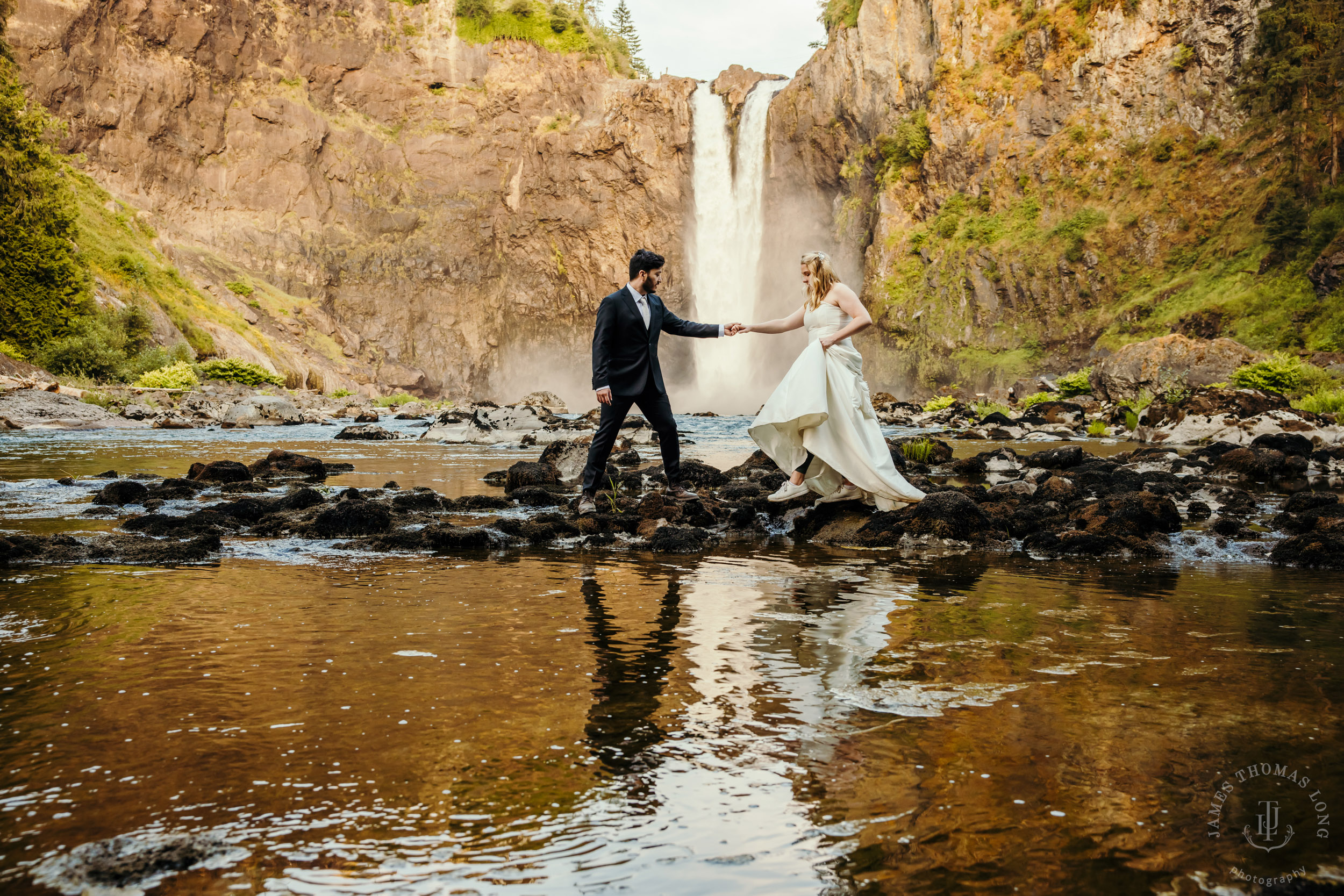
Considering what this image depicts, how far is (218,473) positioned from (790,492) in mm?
7805

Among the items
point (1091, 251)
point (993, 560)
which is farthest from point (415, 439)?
point (1091, 251)

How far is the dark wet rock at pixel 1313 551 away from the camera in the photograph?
6.08 meters

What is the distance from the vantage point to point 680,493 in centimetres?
856

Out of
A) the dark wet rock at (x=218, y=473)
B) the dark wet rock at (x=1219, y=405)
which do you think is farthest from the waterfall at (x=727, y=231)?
the dark wet rock at (x=218, y=473)

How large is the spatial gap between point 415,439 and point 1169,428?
18.3m

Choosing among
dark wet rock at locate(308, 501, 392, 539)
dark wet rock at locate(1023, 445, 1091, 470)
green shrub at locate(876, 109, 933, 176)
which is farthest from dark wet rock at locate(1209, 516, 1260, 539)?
green shrub at locate(876, 109, 933, 176)

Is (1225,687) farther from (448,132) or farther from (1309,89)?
(448,132)

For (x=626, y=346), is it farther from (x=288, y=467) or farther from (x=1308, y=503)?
(x=288, y=467)

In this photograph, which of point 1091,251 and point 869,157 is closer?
point 1091,251

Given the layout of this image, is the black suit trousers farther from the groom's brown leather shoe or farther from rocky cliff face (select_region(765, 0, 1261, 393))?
rocky cliff face (select_region(765, 0, 1261, 393))

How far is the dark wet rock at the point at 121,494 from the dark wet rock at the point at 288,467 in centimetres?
306

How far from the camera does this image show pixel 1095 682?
133 inches

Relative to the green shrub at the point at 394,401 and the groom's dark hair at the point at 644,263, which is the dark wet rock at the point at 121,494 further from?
the green shrub at the point at 394,401

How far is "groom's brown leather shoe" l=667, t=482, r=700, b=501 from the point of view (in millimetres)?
8430
